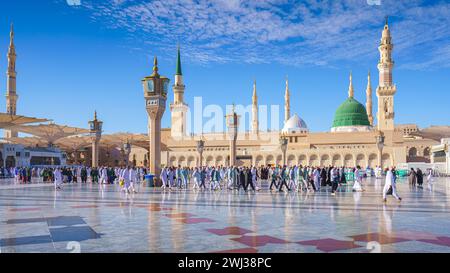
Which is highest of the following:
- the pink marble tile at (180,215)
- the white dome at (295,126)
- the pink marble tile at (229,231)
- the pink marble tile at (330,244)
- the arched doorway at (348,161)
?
the white dome at (295,126)

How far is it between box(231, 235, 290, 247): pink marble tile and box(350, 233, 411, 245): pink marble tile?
3.03 ft

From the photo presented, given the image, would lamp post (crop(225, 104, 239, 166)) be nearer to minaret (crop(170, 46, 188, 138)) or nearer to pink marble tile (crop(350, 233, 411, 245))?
pink marble tile (crop(350, 233, 411, 245))

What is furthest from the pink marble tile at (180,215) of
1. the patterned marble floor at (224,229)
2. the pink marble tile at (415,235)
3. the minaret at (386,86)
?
the minaret at (386,86)

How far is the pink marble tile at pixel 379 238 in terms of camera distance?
4.72 m

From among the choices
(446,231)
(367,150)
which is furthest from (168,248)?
(367,150)

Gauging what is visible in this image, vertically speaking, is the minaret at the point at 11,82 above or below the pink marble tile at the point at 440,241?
above

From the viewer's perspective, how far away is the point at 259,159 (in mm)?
49938

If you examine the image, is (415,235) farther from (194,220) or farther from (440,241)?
(194,220)

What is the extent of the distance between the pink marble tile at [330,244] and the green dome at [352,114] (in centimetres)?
5102

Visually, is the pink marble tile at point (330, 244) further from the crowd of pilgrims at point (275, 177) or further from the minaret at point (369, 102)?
the minaret at point (369, 102)

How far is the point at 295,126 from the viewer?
179 feet

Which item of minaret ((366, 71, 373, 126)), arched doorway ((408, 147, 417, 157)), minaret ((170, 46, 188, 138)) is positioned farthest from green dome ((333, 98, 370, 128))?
minaret ((170, 46, 188, 138))

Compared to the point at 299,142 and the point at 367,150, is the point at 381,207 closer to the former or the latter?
the point at 367,150
